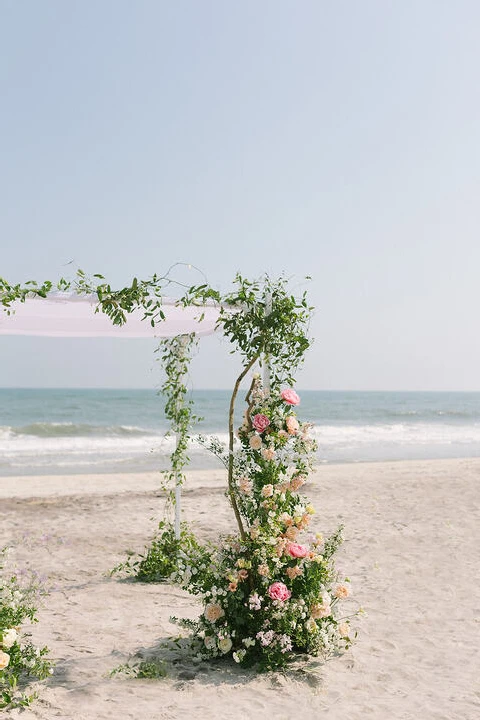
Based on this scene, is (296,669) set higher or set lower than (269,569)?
→ lower

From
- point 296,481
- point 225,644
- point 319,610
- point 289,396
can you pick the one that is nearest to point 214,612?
point 225,644

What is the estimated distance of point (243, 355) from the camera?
452cm

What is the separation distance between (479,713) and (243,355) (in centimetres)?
244

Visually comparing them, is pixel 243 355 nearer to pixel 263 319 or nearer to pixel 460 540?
pixel 263 319

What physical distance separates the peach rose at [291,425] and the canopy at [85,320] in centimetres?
84

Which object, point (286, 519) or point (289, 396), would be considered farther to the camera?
point (289, 396)

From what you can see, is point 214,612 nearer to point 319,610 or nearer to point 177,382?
point 319,610

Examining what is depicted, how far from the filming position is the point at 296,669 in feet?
13.7

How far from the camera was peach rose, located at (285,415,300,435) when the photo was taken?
435 centimetres

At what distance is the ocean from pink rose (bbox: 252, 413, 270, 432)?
1.40m

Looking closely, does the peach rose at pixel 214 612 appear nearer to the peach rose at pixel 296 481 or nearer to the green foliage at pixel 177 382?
the peach rose at pixel 296 481

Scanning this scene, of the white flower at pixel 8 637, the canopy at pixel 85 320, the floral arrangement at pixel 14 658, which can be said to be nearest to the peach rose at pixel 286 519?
the canopy at pixel 85 320

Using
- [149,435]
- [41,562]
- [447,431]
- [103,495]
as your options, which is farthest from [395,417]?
[41,562]

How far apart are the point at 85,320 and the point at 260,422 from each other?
5.64 feet
